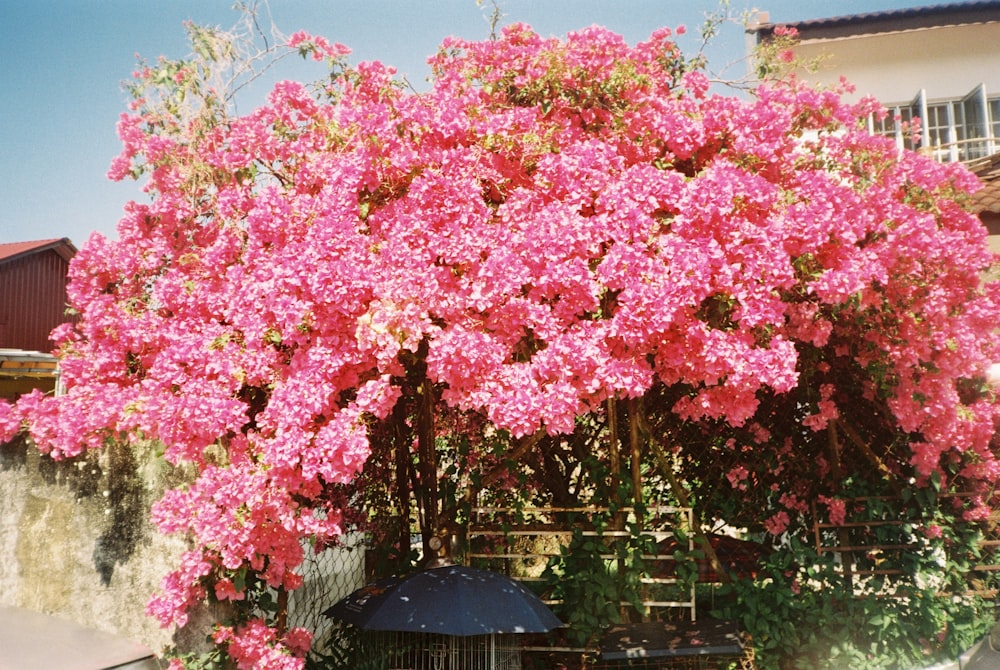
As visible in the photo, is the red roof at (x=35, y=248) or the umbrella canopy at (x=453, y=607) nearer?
the umbrella canopy at (x=453, y=607)

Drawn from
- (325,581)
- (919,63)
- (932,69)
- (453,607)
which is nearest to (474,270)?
(453,607)

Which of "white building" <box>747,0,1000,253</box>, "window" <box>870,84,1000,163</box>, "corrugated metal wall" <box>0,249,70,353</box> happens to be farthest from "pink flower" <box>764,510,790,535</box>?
"corrugated metal wall" <box>0,249,70,353</box>

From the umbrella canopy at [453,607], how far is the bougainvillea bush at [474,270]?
595 millimetres

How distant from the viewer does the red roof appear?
18.3 m

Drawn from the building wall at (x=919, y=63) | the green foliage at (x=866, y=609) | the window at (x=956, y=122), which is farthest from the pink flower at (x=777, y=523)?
the building wall at (x=919, y=63)

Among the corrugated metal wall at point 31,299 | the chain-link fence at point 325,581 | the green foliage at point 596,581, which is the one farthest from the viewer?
the corrugated metal wall at point 31,299

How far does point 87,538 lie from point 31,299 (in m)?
16.4

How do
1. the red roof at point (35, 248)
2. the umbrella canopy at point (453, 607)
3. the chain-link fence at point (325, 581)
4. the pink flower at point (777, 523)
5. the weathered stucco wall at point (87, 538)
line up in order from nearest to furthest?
the weathered stucco wall at point (87, 538) < the umbrella canopy at point (453, 607) < the chain-link fence at point (325, 581) < the pink flower at point (777, 523) < the red roof at point (35, 248)

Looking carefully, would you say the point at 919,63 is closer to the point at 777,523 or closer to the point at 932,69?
the point at 932,69

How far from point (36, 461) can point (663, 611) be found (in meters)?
4.74

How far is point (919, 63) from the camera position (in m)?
14.4

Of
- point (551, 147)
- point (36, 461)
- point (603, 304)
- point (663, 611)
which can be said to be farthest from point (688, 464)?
point (36, 461)

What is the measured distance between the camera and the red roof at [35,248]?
60.2ft

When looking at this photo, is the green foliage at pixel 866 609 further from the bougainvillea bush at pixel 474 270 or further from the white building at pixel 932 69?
the white building at pixel 932 69
